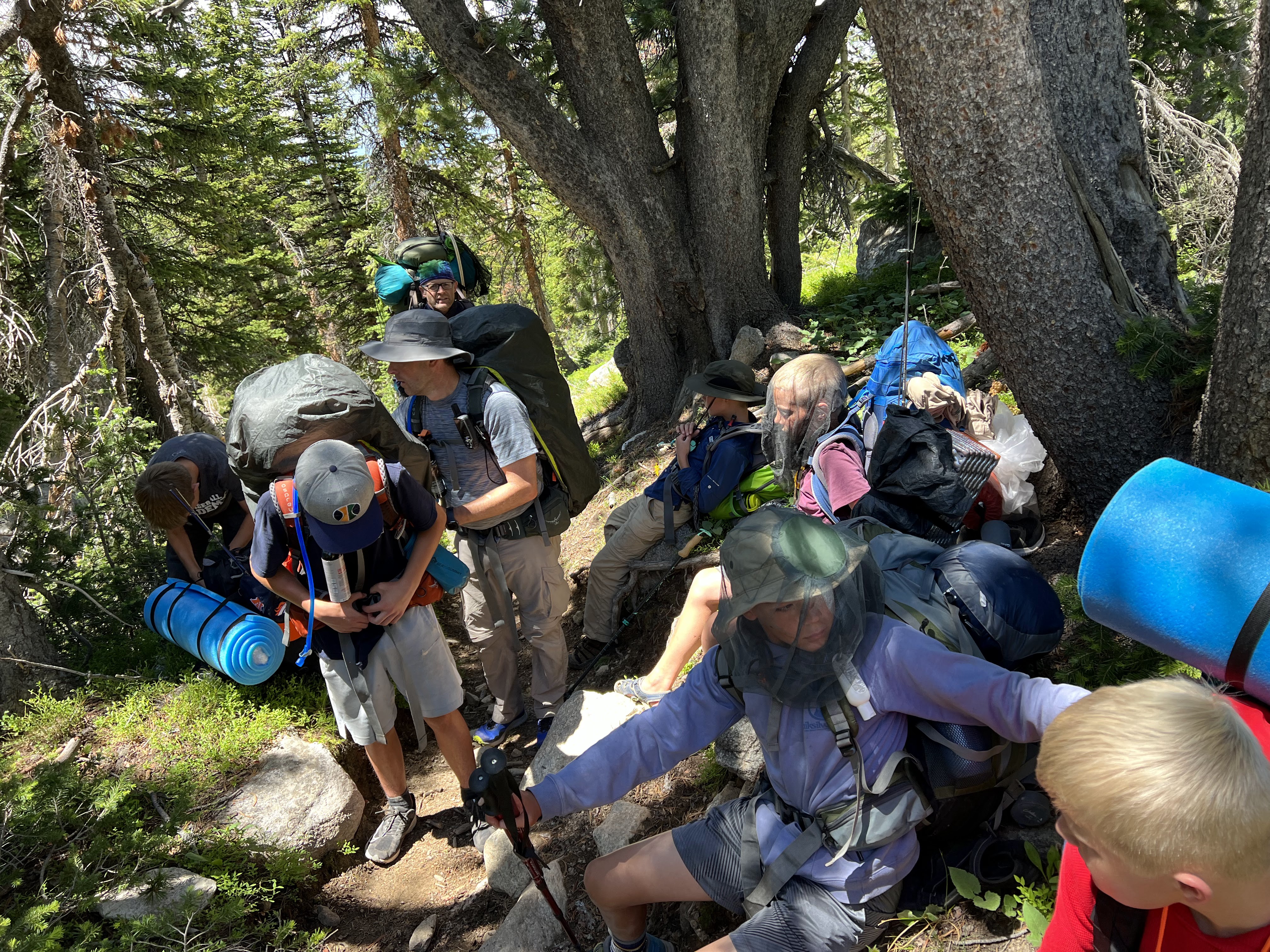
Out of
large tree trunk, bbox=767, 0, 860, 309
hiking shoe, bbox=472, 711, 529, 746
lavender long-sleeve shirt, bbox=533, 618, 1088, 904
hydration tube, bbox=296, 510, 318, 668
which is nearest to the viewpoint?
lavender long-sleeve shirt, bbox=533, 618, 1088, 904

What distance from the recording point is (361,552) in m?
3.24

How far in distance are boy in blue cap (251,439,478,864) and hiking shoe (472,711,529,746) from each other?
2.33 ft

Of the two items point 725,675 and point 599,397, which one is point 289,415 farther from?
point 599,397

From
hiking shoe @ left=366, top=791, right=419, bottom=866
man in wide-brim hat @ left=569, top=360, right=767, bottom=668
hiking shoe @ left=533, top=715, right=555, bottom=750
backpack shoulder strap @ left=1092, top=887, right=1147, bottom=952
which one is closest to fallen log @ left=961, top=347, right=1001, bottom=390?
man in wide-brim hat @ left=569, top=360, right=767, bottom=668

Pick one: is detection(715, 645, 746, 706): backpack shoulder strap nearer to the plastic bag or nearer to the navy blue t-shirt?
the navy blue t-shirt

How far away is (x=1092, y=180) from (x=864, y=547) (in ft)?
11.3

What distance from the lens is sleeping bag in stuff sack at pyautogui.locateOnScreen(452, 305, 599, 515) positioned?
13.1ft

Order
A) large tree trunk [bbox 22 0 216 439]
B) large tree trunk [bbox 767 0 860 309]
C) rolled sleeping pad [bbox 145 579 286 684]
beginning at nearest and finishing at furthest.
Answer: rolled sleeping pad [bbox 145 579 286 684], large tree trunk [bbox 767 0 860 309], large tree trunk [bbox 22 0 216 439]

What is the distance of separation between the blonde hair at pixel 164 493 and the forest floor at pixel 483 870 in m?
1.68

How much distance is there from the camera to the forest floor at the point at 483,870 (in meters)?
2.95

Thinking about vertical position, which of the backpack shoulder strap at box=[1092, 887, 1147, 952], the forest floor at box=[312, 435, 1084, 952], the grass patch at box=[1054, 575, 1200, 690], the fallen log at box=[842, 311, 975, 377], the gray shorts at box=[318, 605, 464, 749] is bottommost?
the forest floor at box=[312, 435, 1084, 952]

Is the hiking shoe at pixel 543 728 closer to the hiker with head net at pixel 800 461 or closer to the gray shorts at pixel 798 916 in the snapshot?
the hiker with head net at pixel 800 461

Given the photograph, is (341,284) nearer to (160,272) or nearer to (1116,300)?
(160,272)

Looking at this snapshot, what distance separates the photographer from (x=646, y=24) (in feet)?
24.1
